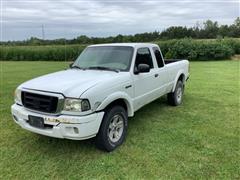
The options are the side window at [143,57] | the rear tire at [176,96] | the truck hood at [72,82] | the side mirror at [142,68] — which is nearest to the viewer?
the truck hood at [72,82]

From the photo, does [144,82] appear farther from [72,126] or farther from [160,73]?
[72,126]

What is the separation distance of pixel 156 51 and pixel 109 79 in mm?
2270

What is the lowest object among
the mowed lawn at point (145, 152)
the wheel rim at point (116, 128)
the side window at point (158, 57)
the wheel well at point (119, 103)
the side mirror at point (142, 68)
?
the mowed lawn at point (145, 152)

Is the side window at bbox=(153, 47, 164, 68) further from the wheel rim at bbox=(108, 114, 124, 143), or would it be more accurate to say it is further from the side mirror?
the wheel rim at bbox=(108, 114, 124, 143)

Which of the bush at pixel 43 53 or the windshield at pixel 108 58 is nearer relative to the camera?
the windshield at pixel 108 58

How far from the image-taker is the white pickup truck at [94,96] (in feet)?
11.9

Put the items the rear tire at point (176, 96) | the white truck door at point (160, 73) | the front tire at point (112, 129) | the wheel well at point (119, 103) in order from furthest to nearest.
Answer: the rear tire at point (176, 96) → the white truck door at point (160, 73) → the wheel well at point (119, 103) → the front tire at point (112, 129)

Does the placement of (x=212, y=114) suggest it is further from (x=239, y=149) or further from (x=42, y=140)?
(x=42, y=140)

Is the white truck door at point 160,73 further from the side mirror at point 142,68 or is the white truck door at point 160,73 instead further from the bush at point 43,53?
the bush at point 43,53

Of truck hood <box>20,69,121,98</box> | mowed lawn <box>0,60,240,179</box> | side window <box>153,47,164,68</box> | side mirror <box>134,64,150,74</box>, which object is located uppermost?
side window <box>153,47,164,68</box>

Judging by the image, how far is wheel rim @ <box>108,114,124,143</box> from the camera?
4.22m

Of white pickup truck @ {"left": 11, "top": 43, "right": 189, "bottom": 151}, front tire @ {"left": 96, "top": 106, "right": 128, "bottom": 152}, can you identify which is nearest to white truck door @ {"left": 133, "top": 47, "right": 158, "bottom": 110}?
white pickup truck @ {"left": 11, "top": 43, "right": 189, "bottom": 151}

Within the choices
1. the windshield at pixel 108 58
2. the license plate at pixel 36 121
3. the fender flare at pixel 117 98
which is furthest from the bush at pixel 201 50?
the license plate at pixel 36 121

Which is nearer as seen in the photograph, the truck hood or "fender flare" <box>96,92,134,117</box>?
the truck hood
